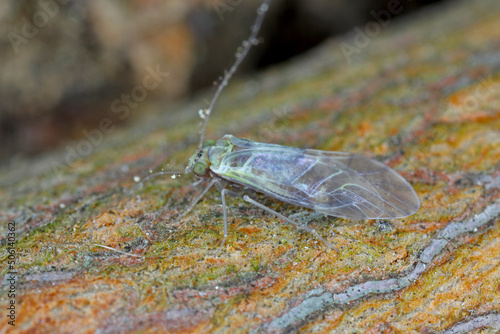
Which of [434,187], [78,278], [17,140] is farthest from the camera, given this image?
[17,140]

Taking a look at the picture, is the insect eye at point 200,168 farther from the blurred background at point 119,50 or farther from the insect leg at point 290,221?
the blurred background at point 119,50

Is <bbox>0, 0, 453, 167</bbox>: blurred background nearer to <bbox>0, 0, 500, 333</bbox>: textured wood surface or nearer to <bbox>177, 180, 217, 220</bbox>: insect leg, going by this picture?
<bbox>0, 0, 500, 333</bbox>: textured wood surface

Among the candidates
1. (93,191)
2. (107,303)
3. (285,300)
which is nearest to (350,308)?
(285,300)

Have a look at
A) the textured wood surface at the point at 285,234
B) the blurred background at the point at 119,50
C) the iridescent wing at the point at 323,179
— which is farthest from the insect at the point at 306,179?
the blurred background at the point at 119,50

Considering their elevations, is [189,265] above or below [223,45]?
below

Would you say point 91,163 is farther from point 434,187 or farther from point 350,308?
point 434,187

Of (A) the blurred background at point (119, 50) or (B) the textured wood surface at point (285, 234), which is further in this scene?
(A) the blurred background at point (119, 50)

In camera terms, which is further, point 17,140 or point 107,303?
point 17,140
